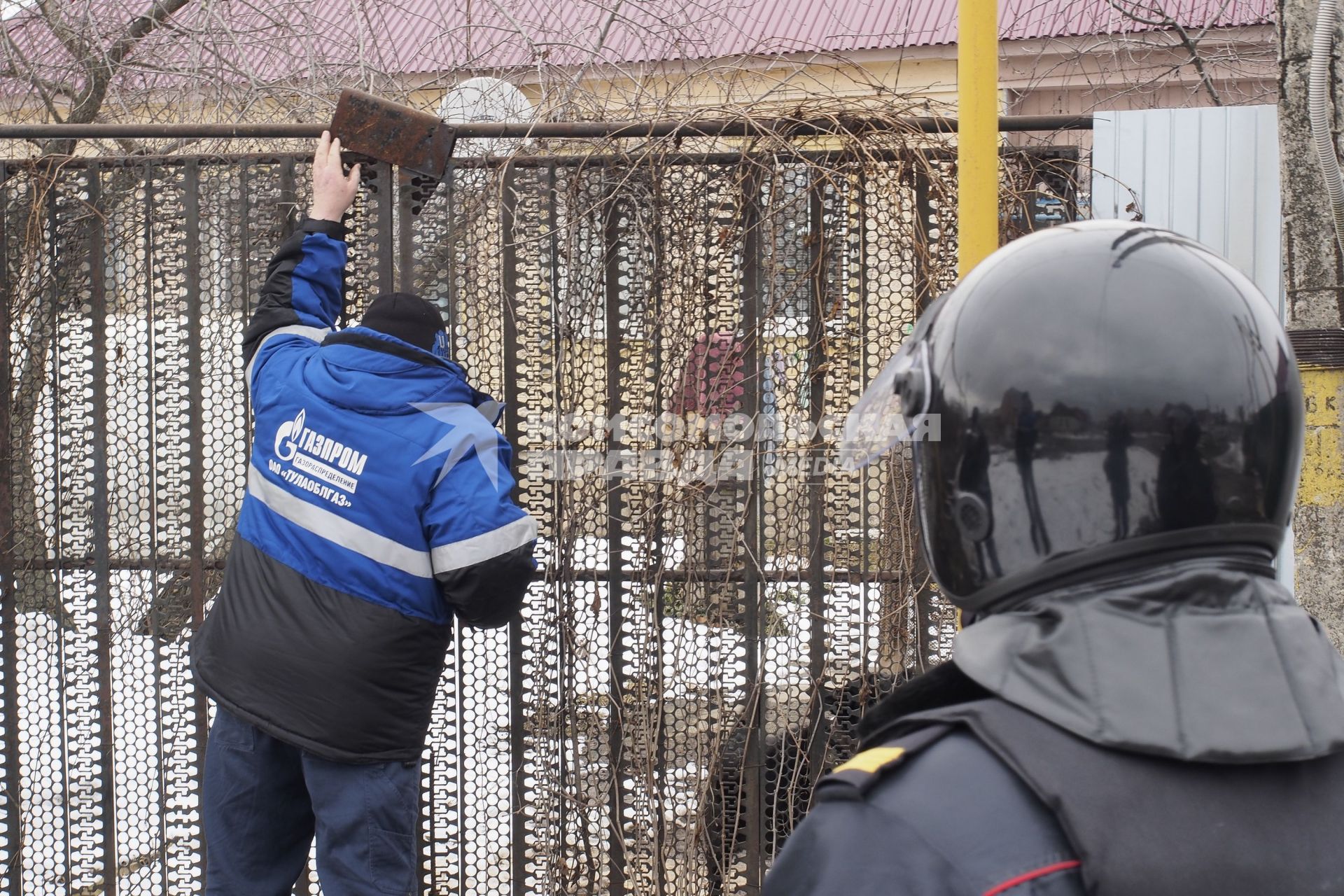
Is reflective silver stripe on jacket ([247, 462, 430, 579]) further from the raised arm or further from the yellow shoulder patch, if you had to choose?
the yellow shoulder patch

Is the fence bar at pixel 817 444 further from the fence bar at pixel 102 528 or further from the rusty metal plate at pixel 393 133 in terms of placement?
the fence bar at pixel 102 528

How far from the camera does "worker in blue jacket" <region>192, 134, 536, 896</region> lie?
308 centimetres

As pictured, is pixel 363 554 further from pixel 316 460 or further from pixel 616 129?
pixel 616 129

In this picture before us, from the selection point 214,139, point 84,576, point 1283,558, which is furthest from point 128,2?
point 1283,558

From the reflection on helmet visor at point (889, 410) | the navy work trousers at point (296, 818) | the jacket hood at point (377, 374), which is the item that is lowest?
the navy work trousers at point (296, 818)

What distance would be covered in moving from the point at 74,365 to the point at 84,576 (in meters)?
0.75

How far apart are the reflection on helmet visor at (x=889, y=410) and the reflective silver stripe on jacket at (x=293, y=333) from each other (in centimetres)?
217

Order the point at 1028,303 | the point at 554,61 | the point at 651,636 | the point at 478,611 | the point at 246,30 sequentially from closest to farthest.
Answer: the point at 1028,303 < the point at 478,611 < the point at 651,636 < the point at 554,61 < the point at 246,30

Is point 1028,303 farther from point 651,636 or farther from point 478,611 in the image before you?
point 651,636

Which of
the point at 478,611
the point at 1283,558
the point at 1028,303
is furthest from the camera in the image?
the point at 1283,558

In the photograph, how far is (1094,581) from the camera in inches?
43.8

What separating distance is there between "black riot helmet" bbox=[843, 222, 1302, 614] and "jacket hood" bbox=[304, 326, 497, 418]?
218 centimetres

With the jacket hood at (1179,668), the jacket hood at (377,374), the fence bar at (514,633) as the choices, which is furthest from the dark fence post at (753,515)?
the jacket hood at (1179,668)

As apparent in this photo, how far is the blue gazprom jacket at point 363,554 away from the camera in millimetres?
3086
